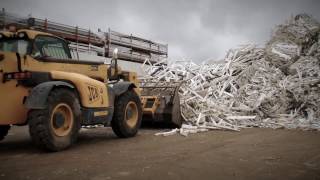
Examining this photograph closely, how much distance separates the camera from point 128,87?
10.2 m

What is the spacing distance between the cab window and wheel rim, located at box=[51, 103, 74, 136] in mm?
1130

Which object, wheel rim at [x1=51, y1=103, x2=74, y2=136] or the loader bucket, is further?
the loader bucket

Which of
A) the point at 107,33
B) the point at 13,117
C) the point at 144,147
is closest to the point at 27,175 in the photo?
the point at 13,117

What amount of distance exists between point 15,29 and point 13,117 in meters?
2.01

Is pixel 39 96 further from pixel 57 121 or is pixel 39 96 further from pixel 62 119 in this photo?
pixel 62 119

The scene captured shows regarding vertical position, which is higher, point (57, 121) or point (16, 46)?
point (16, 46)

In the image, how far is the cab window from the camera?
→ 26.2 feet

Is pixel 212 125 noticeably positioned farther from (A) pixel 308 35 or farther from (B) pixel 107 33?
(B) pixel 107 33

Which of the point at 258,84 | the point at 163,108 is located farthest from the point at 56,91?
the point at 258,84

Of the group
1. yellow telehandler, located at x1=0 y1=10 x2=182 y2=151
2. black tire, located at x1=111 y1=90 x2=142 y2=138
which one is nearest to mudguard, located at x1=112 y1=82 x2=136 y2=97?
yellow telehandler, located at x1=0 y1=10 x2=182 y2=151

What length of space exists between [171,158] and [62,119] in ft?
7.50

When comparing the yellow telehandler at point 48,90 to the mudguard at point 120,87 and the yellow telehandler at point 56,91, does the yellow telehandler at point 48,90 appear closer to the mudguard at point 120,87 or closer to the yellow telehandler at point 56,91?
the yellow telehandler at point 56,91

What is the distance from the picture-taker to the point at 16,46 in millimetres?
7973

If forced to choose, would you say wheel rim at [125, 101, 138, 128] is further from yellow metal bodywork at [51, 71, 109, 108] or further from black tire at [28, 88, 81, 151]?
black tire at [28, 88, 81, 151]
